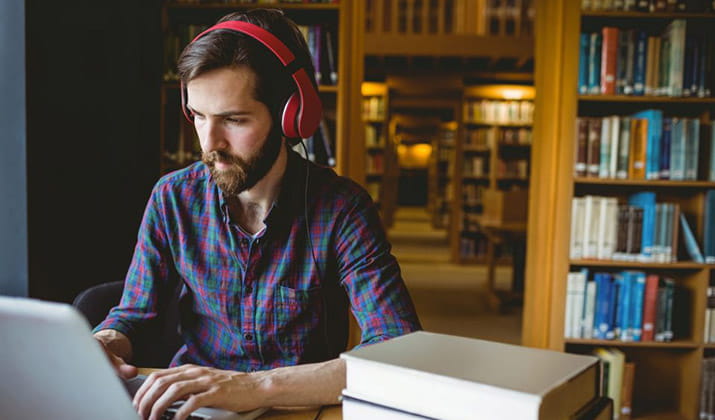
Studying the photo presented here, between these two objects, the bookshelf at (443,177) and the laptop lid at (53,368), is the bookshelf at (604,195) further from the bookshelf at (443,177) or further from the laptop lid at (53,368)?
the bookshelf at (443,177)

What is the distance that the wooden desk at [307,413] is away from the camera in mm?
793

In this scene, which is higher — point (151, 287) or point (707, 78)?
point (707, 78)

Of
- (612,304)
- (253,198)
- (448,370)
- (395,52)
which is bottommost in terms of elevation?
(612,304)

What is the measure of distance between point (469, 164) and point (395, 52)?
189 cm

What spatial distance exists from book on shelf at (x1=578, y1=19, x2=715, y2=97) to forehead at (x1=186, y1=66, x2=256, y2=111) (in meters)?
2.05

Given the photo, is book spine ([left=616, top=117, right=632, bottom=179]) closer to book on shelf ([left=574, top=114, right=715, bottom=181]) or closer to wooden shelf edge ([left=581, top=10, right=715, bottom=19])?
book on shelf ([left=574, top=114, right=715, bottom=181])

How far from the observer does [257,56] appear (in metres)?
1.04

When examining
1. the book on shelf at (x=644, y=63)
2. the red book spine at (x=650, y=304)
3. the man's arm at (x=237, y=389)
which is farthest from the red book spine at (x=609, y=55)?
the man's arm at (x=237, y=389)

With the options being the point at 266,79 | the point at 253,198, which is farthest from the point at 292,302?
the point at 266,79

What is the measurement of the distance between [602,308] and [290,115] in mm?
2100

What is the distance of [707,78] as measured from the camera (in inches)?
102

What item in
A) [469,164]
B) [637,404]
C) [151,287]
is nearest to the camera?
[151,287]

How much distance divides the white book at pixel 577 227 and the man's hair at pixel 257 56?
190cm

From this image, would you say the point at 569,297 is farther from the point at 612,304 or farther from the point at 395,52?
the point at 395,52
